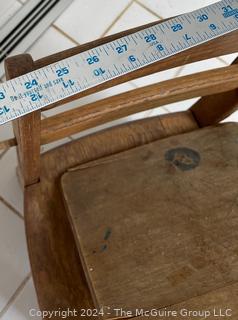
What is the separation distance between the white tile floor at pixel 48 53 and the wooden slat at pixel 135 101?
26.4 inches

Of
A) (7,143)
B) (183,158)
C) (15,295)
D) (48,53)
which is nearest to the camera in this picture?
(7,143)

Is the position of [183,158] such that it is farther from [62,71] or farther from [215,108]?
[62,71]

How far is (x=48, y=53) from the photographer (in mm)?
1303

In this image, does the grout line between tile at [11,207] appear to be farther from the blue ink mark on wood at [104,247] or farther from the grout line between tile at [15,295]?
the blue ink mark on wood at [104,247]

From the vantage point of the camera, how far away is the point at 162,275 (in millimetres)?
667

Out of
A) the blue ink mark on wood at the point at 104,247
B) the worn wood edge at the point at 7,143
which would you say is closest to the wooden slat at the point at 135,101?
the worn wood edge at the point at 7,143

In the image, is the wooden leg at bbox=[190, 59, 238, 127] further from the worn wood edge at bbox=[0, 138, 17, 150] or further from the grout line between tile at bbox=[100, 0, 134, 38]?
the grout line between tile at bbox=[100, 0, 134, 38]

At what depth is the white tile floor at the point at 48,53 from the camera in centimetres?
108

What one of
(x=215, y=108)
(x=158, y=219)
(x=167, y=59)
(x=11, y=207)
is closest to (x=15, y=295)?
(x=11, y=207)

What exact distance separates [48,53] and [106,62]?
815 mm

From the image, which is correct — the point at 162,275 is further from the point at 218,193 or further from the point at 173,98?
the point at 173,98

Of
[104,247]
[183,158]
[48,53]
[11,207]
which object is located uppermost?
[48,53]

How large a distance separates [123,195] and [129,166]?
2.1 inches

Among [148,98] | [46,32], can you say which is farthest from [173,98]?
[46,32]
